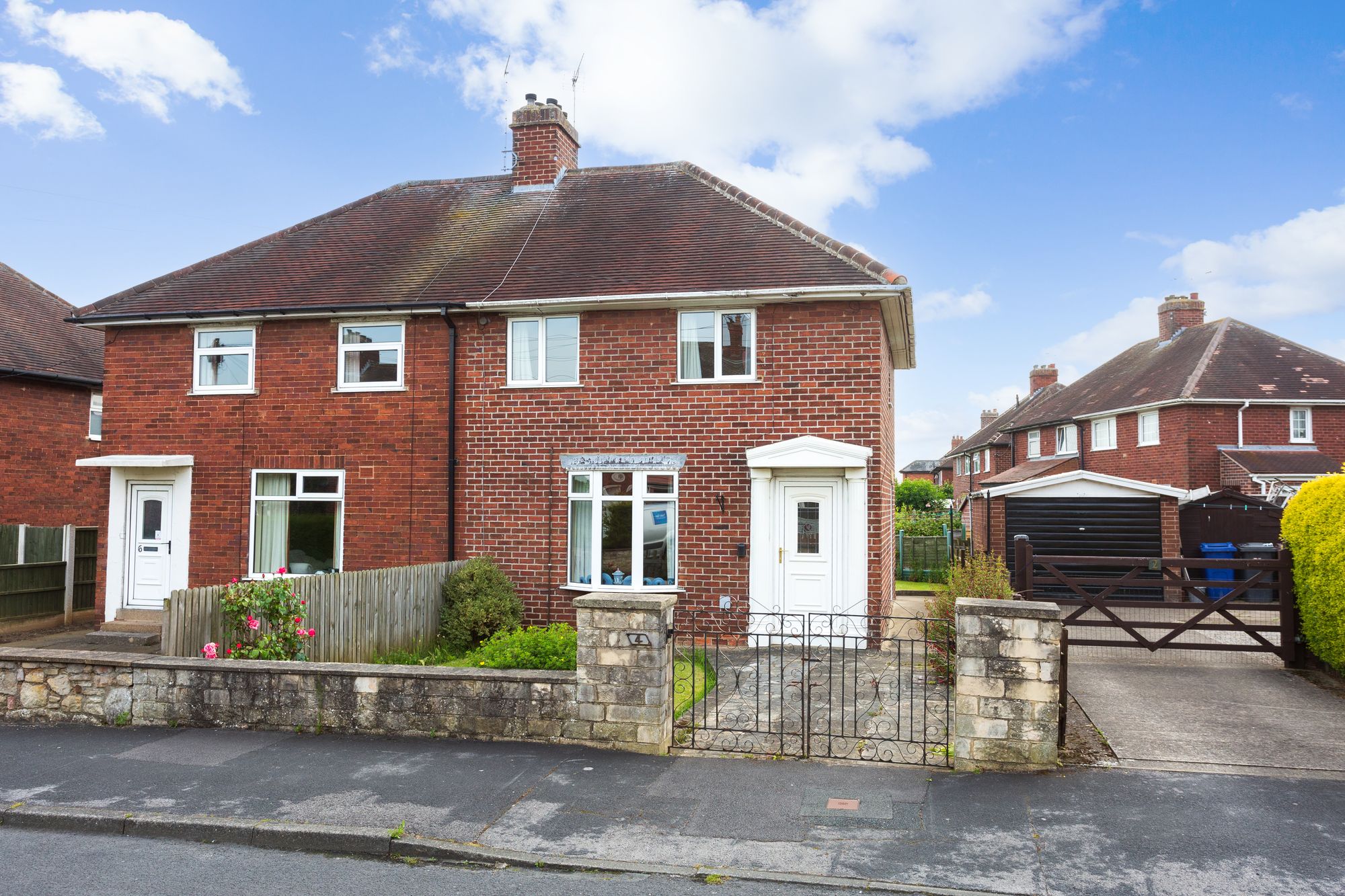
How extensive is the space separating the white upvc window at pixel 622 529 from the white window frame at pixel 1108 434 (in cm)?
→ 1949

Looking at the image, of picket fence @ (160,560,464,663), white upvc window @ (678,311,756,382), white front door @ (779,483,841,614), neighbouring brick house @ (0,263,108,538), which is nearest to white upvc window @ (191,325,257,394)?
neighbouring brick house @ (0,263,108,538)

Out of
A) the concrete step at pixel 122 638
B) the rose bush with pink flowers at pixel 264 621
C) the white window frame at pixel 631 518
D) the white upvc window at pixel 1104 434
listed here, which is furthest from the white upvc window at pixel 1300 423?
the concrete step at pixel 122 638

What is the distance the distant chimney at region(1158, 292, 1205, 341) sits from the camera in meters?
29.7

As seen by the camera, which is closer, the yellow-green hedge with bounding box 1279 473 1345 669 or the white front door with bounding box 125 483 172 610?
the yellow-green hedge with bounding box 1279 473 1345 669

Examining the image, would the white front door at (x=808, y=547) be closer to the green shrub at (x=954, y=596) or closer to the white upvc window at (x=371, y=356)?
the green shrub at (x=954, y=596)

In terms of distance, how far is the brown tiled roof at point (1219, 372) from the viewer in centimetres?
2362

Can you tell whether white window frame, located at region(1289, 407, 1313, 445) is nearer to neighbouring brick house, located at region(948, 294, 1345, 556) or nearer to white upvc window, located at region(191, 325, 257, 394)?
neighbouring brick house, located at region(948, 294, 1345, 556)

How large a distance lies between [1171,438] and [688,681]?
20069 millimetres

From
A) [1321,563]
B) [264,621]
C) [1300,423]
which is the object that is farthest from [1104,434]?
[264,621]

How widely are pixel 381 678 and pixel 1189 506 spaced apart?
1653cm

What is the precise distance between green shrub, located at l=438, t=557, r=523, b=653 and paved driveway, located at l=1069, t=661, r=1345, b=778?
6.98 metres

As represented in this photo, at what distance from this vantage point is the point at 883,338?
1348 cm

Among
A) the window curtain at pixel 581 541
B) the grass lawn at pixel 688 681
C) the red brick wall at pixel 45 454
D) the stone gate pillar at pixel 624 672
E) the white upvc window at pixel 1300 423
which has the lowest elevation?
the grass lawn at pixel 688 681

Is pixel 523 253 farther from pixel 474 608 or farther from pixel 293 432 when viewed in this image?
pixel 474 608
